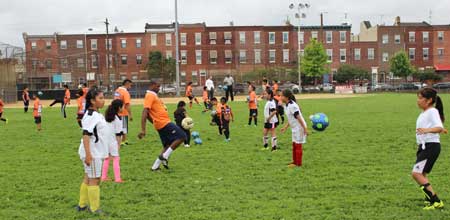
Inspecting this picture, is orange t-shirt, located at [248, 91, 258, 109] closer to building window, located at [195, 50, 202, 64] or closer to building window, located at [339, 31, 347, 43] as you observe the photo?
building window, located at [195, 50, 202, 64]

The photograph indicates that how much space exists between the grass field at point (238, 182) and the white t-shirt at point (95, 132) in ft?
2.74

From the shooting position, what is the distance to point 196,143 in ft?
48.4

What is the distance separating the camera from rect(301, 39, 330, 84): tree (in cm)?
6750

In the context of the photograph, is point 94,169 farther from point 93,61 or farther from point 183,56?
point 93,61

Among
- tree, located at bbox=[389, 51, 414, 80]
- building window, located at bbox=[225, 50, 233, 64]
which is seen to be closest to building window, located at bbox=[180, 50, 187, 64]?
building window, located at bbox=[225, 50, 233, 64]

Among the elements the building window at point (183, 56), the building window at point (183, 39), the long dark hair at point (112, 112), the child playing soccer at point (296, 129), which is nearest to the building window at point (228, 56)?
the building window at point (183, 56)

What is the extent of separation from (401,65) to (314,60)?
41.7 feet

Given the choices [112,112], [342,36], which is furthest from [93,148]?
[342,36]

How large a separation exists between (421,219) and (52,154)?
9.44m

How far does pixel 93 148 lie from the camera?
23.5ft

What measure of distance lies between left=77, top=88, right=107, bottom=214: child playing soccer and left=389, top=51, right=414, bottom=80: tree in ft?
225

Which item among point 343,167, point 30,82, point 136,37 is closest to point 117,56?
point 136,37

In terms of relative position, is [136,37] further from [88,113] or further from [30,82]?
[88,113]

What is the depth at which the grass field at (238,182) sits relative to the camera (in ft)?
23.8
